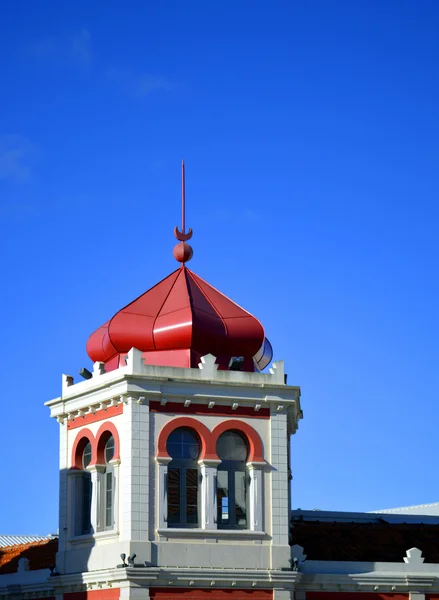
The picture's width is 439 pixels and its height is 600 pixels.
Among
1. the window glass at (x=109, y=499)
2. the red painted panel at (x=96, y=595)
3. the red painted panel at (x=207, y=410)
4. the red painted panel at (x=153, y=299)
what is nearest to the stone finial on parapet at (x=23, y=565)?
the red painted panel at (x=96, y=595)

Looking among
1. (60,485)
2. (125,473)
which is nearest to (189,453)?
(125,473)

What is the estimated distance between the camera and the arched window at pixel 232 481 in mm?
36281

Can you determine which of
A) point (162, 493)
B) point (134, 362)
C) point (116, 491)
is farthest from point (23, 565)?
point (134, 362)

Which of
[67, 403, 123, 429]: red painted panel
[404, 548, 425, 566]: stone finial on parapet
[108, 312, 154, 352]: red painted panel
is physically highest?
[108, 312, 154, 352]: red painted panel

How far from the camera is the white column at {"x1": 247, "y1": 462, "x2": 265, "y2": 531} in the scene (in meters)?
36.2

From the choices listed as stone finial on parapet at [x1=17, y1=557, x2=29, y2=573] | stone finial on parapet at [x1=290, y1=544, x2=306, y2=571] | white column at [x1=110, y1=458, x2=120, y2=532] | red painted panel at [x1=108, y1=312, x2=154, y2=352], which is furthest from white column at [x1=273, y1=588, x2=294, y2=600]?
stone finial on parapet at [x1=17, y1=557, x2=29, y2=573]

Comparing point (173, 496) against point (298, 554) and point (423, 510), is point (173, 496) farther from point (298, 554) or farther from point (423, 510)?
point (423, 510)

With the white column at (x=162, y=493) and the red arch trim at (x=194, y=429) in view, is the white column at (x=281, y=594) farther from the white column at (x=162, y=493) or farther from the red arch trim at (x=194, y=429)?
the red arch trim at (x=194, y=429)

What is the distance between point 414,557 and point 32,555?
1196 cm

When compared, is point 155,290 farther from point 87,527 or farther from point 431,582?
point 431,582

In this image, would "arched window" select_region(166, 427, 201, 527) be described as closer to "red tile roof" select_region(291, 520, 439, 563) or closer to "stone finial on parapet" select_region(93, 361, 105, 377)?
"stone finial on parapet" select_region(93, 361, 105, 377)

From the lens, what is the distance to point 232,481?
3656 centimetres

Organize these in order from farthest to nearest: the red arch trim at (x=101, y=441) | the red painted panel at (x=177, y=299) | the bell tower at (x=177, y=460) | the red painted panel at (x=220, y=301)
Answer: the red painted panel at (x=220, y=301)
the red painted panel at (x=177, y=299)
the red arch trim at (x=101, y=441)
the bell tower at (x=177, y=460)

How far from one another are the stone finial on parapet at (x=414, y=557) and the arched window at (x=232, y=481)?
219 inches
